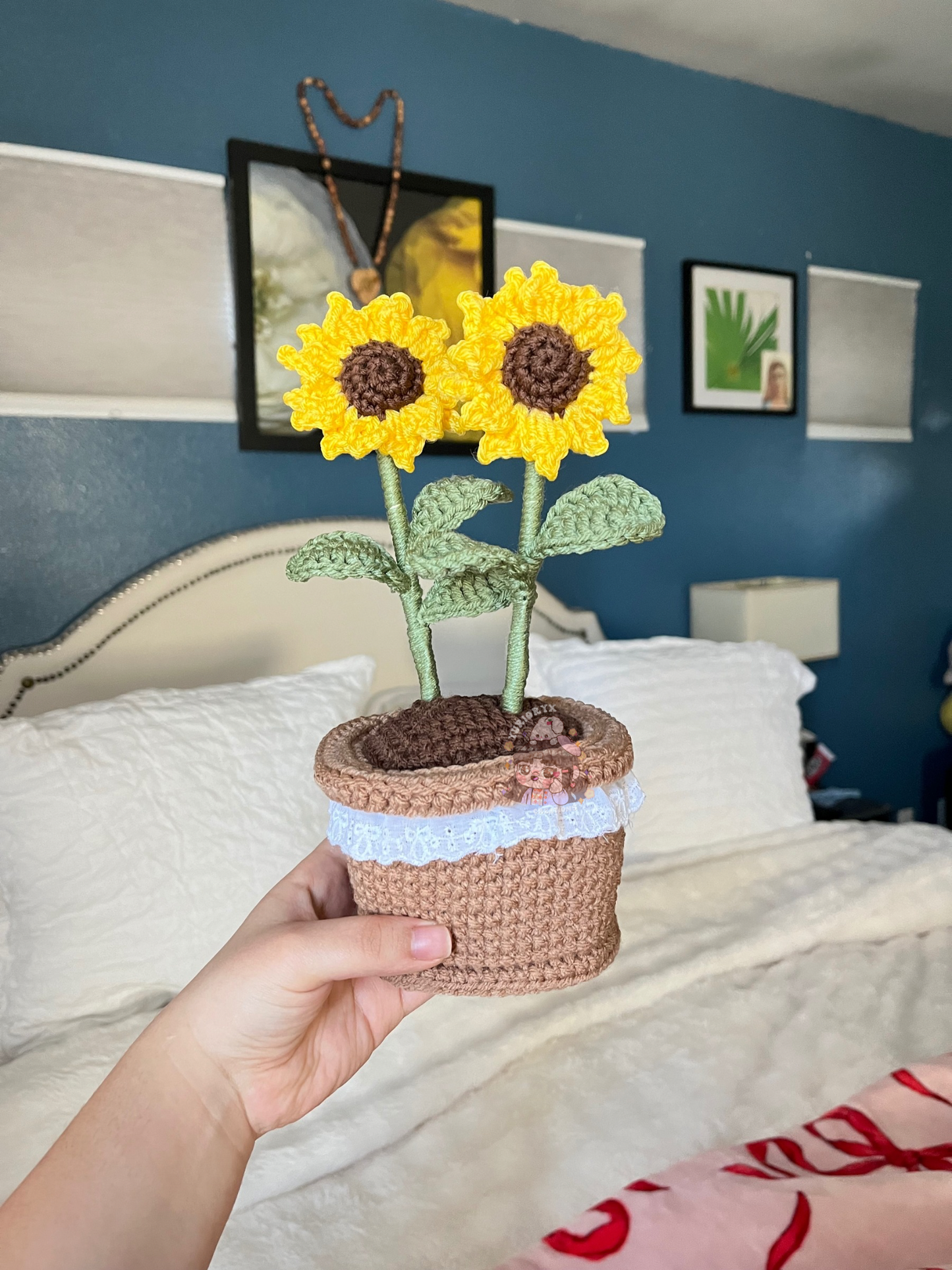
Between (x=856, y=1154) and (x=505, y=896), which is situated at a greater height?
(x=505, y=896)

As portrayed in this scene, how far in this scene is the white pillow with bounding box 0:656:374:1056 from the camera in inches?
51.0

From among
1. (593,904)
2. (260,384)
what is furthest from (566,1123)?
(260,384)

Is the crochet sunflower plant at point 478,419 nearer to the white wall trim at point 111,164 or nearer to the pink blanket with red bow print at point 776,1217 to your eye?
the pink blanket with red bow print at point 776,1217

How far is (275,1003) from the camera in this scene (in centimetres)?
69

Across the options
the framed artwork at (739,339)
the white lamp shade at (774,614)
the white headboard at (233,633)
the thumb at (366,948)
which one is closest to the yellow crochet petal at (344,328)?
the thumb at (366,948)

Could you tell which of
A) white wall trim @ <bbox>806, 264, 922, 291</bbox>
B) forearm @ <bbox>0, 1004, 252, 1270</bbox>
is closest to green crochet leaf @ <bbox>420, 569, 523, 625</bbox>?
forearm @ <bbox>0, 1004, 252, 1270</bbox>

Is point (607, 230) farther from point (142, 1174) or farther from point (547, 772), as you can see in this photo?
point (142, 1174)

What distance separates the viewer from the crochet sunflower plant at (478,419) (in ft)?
2.17

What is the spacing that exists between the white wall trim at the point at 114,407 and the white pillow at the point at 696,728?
2.89 feet

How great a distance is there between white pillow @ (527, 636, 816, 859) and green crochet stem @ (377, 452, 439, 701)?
1.13m

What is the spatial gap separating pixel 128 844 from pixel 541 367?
1019 mm

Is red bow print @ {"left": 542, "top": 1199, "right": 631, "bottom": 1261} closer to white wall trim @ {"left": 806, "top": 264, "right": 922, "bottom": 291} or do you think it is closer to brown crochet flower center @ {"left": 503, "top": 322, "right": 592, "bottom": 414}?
brown crochet flower center @ {"left": 503, "top": 322, "right": 592, "bottom": 414}

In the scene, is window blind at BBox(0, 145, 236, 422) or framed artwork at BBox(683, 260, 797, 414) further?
framed artwork at BBox(683, 260, 797, 414)

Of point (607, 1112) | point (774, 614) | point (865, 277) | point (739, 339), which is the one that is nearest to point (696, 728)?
point (774, 614)
